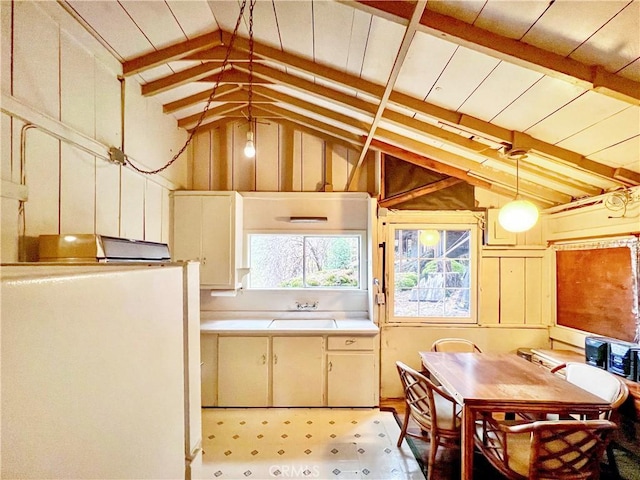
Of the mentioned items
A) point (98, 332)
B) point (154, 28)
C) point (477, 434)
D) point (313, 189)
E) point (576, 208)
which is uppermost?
point (154, 28)

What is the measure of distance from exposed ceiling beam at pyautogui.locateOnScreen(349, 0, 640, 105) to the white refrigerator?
1.60 metres

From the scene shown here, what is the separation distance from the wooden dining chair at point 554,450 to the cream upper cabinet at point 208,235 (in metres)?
2.76

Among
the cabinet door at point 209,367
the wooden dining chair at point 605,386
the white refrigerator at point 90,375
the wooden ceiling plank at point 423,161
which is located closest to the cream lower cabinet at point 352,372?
the cabinet door at point 209,367

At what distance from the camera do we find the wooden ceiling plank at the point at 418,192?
365 centimetres

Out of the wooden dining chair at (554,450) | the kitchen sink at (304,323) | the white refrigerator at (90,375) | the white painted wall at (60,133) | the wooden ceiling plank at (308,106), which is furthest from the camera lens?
the kitchen sink at (304,323)

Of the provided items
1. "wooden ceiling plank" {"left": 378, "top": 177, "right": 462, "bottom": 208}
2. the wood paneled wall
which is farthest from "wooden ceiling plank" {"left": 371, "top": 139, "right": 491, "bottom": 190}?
the wood paneled wall

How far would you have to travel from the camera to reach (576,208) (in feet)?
10.2

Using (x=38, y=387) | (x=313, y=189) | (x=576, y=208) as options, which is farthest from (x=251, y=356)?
(x=576, y=208)

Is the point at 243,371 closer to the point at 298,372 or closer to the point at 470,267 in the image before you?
the point at 298,372

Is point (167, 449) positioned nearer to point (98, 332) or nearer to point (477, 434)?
point (98, 332)

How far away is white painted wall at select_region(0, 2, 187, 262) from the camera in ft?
5.37

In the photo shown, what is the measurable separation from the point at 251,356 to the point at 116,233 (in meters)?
1.78

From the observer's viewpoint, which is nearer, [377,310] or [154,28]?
[154,28]

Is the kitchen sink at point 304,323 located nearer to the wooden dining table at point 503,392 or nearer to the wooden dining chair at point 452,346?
the wooden dining chair at point 452,346
